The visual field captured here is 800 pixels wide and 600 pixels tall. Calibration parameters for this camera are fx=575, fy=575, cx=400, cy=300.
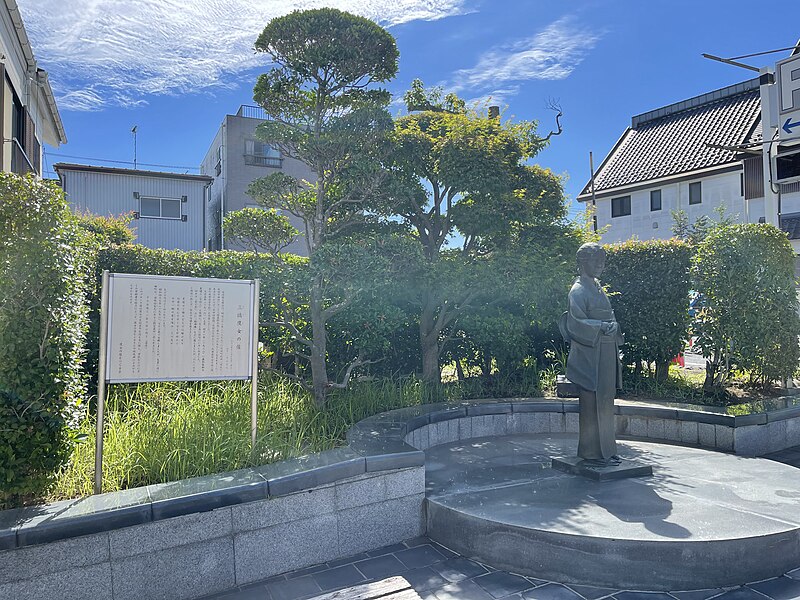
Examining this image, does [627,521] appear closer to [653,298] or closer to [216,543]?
[216,543]

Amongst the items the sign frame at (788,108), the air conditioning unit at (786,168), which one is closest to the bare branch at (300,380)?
the sign frame at (788,108)

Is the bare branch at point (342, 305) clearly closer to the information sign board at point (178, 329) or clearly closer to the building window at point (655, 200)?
the information sign board at point (178, 329)

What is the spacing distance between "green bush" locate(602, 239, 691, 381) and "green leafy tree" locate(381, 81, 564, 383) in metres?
2.16

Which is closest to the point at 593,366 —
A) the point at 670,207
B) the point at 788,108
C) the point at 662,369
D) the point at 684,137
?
the point at 662,369

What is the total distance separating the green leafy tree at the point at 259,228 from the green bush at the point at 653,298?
17.9ft

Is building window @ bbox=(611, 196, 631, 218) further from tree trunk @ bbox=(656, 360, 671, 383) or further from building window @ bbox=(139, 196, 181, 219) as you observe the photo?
building window @ bbox=(139, 196, 181, 219)

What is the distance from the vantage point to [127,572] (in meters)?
3.70

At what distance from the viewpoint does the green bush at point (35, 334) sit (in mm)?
3730

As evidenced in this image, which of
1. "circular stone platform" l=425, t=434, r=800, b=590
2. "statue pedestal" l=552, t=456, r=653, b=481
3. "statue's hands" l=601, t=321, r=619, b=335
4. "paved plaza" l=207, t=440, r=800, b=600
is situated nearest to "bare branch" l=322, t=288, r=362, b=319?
"circular stone platform" l=425, t=434, r=800, b=590

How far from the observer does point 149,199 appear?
2291 centimetres

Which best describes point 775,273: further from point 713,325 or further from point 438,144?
point 438,144

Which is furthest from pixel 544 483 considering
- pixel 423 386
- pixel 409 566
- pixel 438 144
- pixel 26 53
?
pixel 26 53

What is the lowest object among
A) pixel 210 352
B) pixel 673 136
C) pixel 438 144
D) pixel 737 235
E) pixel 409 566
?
pixel 409 566

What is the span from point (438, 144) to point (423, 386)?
3.37 meters
